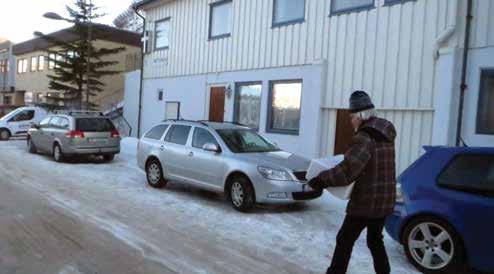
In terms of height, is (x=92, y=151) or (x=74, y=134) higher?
(x=74, y=134)

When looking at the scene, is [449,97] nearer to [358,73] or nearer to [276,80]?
[358,73]

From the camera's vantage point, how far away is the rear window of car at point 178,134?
9.66 metres

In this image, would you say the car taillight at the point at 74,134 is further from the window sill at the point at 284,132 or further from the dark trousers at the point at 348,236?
the dark trousers at the point at 348,236

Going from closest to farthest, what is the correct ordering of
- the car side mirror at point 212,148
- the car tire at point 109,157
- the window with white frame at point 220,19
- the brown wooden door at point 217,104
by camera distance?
1. the car side mirror at point 212,148
2. the car tire at point 109,157
3. the window with white frame at point 220,19
4. the brown wooden door at point 217,104

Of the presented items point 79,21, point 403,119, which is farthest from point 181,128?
point 79,21

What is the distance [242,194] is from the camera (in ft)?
26.3

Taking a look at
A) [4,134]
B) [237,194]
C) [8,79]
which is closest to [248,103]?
[237,194]

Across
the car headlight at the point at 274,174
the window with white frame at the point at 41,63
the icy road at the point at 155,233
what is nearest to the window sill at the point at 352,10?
the icy road at the point at 155,233

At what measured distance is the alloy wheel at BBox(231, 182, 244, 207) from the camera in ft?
26.4

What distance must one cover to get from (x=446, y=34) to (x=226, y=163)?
5.28m

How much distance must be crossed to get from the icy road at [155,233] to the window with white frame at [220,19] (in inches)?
286

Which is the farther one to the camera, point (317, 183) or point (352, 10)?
point (352, 10)

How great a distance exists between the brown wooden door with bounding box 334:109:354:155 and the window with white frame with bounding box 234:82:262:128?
122 inches

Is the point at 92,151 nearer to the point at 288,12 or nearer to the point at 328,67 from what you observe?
the point at 288,12
